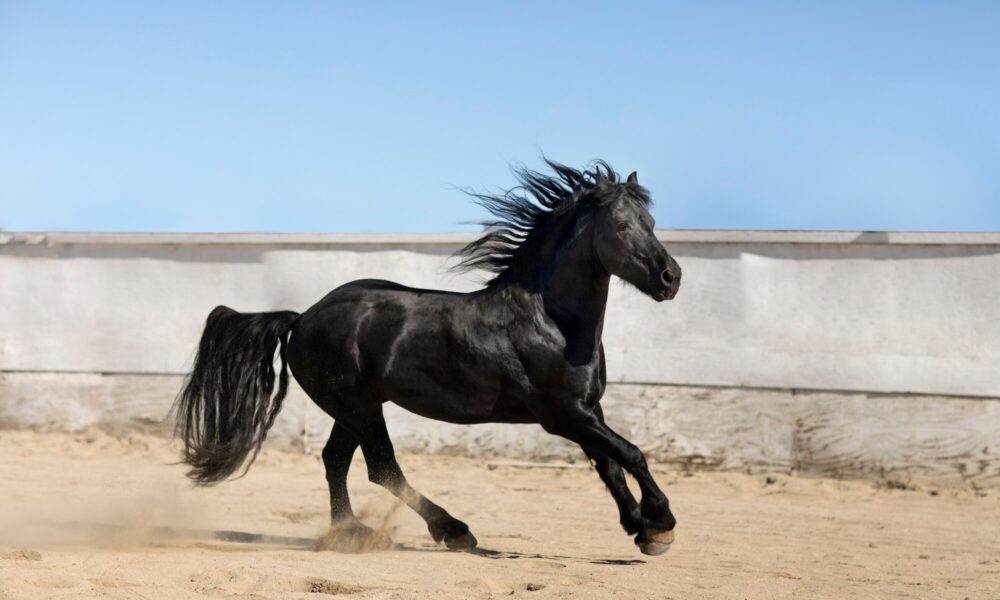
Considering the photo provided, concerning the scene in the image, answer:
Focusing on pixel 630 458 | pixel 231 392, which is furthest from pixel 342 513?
pixel 630 458

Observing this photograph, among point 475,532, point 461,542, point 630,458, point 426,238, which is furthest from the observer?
point 426,238

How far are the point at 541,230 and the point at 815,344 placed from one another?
4.95 metres

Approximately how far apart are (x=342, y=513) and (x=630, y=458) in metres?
1.82

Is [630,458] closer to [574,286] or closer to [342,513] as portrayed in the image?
[574,286]

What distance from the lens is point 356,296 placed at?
6473mm

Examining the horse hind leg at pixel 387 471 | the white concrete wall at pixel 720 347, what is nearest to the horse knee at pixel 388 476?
the horse hind leg at pixel 387 471

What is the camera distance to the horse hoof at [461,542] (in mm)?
6094

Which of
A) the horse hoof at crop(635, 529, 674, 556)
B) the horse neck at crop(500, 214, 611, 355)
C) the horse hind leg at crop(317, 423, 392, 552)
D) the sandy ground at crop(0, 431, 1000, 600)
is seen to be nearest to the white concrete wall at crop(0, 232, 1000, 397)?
the sandy ground at crop(0, 431, 1000, 600)

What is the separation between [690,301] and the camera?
10.7m

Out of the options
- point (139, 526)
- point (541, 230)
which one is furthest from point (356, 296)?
point (139, 526)

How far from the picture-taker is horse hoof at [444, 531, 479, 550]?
6094mm

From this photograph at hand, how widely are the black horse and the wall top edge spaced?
4438 millimetres

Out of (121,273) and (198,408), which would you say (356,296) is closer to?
(198,408)

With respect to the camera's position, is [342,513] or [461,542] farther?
[342,513]
